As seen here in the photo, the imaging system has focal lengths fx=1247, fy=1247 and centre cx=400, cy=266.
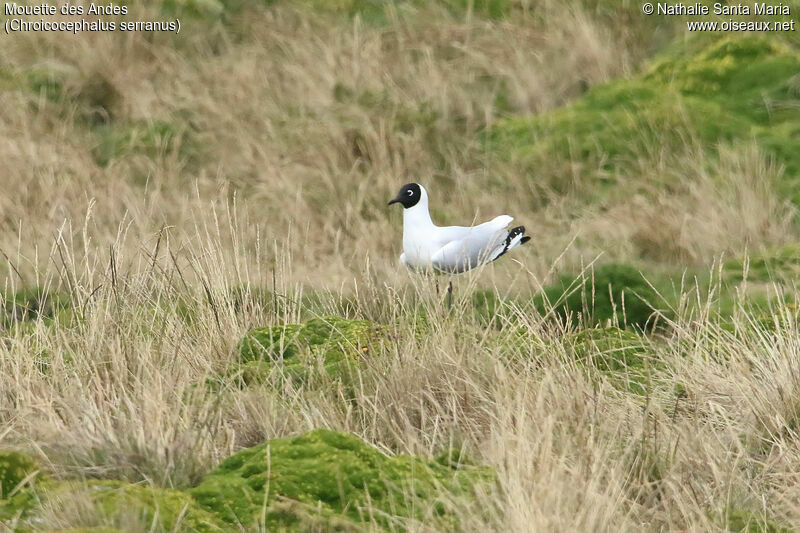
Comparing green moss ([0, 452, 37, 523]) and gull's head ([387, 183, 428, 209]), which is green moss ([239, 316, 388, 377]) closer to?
green moss ([0, 452, 37, 523])

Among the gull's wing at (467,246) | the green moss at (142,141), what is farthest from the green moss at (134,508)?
the green moss at (142,141)

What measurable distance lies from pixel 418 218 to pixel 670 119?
3674 mm

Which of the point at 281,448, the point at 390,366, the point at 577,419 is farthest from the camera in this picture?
the point at 390,366

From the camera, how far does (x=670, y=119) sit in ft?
34.2

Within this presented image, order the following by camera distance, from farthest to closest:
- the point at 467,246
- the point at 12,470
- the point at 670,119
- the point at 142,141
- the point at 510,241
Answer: the point at 142,141
the point at 670,119
the point at 510,241
the point at 467,246
the point at 12,470

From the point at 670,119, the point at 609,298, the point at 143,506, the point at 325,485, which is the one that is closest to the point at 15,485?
the point at 143,506

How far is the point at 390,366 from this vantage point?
16.6 feet

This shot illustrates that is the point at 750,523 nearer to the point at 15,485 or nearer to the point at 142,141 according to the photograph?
the point at 15,485

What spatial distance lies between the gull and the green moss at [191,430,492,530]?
313 cm

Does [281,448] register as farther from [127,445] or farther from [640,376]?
[640,376]

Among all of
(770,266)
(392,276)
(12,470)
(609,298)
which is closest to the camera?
(12,470)

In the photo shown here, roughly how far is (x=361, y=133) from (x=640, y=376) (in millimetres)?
5970

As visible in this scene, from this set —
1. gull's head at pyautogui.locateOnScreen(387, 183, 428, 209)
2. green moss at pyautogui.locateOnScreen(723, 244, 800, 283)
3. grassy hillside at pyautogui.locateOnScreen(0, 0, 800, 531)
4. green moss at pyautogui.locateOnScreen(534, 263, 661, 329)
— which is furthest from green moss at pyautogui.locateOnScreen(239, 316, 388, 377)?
green moss at pyautogui.locateOnScreen(723, 244, 800, 283)

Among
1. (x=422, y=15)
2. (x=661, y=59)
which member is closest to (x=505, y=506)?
(x=661, y=59)
